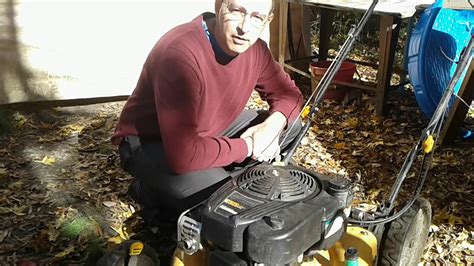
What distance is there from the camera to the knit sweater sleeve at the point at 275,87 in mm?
2127

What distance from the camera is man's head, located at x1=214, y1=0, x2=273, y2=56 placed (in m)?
1.63

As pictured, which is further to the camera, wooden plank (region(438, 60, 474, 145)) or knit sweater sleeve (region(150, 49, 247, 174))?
wooden plank (region(438, 60, 474, 145))

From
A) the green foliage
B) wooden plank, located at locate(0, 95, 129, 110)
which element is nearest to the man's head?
the green foliage

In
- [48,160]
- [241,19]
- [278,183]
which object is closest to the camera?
[278,183]

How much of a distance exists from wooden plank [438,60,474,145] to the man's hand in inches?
59.8

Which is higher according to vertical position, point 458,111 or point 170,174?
point 170,174

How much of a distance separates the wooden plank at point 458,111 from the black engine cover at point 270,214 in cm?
191

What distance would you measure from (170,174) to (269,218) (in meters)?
0.65

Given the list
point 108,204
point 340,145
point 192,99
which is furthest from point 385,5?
point 192,99

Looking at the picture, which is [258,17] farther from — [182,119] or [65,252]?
[65,252]

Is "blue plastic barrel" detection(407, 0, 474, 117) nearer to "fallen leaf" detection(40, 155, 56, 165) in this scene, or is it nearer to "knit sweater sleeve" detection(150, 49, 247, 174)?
"knit sweater sleeve" detection(150, 49, 247, 174)

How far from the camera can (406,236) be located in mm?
1732

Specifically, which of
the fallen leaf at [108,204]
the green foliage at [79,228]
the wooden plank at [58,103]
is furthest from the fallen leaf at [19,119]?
the green foliage at [79,228]

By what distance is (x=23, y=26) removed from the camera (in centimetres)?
375
